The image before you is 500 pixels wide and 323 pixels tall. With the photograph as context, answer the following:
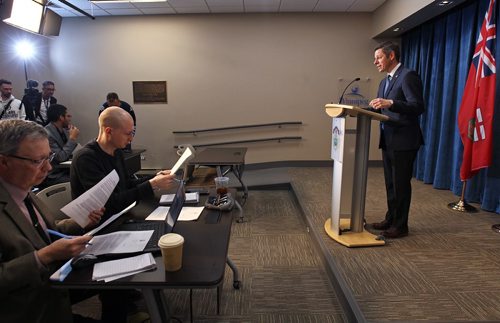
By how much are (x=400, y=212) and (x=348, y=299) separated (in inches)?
38.2

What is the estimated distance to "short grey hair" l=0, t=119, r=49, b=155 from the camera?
3.26 feet

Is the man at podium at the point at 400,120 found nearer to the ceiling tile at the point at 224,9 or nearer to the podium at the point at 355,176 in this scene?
the podium at the point at 355,176

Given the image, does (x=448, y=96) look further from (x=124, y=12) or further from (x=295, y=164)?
(x=124, y=12)

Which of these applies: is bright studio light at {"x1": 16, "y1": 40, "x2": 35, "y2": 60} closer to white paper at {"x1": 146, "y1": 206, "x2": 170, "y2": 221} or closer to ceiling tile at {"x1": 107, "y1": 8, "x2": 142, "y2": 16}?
ceiling tile at {"x1": 107, "y1": 8, "x2": 142, "y2": 16}

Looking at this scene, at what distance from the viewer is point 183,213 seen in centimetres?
152

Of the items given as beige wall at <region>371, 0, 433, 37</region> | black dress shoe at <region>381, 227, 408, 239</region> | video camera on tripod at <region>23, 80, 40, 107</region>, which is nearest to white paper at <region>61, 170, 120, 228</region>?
black dress shoe at <region>381, 227, 408, 239</region>

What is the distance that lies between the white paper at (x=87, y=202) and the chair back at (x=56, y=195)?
2.13 feet

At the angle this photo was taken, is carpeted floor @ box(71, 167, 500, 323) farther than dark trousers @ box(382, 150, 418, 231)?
No

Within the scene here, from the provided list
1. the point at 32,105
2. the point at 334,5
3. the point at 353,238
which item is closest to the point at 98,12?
the point at 32,105

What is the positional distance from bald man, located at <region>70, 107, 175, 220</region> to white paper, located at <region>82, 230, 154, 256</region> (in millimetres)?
397

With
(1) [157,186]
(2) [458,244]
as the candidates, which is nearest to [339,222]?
(2) [458,244]

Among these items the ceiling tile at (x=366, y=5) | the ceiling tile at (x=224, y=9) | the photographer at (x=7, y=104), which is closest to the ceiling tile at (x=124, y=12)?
the ceiling tile at (x=224, y=9)

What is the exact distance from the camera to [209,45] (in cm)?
527

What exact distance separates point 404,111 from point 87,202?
2076 millimetres
